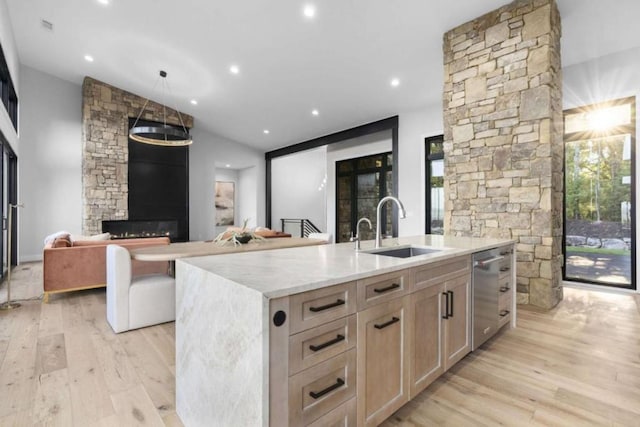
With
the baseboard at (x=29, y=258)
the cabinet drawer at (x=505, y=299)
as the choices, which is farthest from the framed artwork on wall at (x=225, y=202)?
the cabinet drawer at (x=505, y=299)

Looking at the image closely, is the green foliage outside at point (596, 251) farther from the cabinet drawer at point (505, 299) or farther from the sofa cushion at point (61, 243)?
the sofa cushion at point (61, 243)

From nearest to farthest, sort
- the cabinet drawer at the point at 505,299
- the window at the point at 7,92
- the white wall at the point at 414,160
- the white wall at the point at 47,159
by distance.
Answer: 1. the cabinet drawer at the point at 505,299
2. the window at the point at 7,92
3. the white wall at the point at 414,160
4. the white wall at the point at 47,159

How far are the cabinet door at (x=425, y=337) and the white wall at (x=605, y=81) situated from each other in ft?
13.9

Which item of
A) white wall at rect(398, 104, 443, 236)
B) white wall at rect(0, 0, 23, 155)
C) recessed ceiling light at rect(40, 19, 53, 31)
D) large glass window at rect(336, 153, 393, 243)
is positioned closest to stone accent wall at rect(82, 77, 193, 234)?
white wall at rect(0, 0, 23, 155)

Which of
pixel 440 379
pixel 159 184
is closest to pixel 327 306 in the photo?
pixel 440 379

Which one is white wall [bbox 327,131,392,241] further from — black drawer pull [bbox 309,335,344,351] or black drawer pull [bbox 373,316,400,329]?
black drawer pull [bbox 309,335,344,351]

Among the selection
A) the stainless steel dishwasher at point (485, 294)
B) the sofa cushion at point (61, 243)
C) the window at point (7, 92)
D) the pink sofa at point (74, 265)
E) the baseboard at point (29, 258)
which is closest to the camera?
the stainless steel dishwasher at point (485, 294)

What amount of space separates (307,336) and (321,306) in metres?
0.12

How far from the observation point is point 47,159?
24.0 feet

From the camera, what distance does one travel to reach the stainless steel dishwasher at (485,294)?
2.27m

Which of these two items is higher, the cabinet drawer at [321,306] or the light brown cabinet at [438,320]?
the cabinet drawer at [321,306]

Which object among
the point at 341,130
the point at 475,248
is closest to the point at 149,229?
the point at 341,130

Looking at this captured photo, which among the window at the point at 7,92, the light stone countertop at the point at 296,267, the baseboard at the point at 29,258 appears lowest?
the baseboard at the point at 29,258

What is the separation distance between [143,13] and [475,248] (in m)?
5.61
